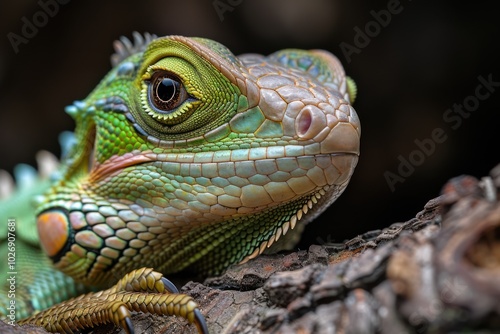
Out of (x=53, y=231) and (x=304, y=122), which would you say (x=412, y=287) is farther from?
(x=53, y=231)

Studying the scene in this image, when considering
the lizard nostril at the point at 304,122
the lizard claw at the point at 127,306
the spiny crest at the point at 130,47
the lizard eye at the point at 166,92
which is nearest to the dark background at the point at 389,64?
the spiny crest at the point at 130,47

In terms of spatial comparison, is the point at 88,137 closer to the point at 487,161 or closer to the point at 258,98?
the point at 258,98

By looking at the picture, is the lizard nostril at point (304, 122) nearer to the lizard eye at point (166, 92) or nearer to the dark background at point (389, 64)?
the lizard eye at point (166, 92)

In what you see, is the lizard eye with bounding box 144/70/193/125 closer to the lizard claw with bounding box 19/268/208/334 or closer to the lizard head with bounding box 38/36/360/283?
the lizard head with bounding box 38/36/360/283

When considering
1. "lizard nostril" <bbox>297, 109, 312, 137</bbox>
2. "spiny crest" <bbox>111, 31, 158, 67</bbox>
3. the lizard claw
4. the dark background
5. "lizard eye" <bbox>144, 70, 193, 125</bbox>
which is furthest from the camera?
the dark background

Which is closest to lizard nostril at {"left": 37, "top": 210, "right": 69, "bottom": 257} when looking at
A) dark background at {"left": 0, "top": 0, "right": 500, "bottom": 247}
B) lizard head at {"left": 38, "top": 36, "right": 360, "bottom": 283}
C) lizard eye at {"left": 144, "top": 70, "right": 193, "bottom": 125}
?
lizard head at {"left": 38, "top": 36, "right": 360, "bottom": 283}

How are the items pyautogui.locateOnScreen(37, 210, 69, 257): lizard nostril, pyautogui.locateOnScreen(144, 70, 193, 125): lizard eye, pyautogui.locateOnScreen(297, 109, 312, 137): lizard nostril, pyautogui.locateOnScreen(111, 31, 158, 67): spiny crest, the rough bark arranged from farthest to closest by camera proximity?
pyautogui.locateOnScreen(111, 31, 158, 67): spiny crest, pyautogui.locateOnScreen(37, 210, 69, 257): lizard nostril, pyautogui.locateOnScreen(144, 70, 193, 125): lizard eye, pyautogui.locateOnScreen(297, 109, 312, 137): lizard nostril, the rough bark
